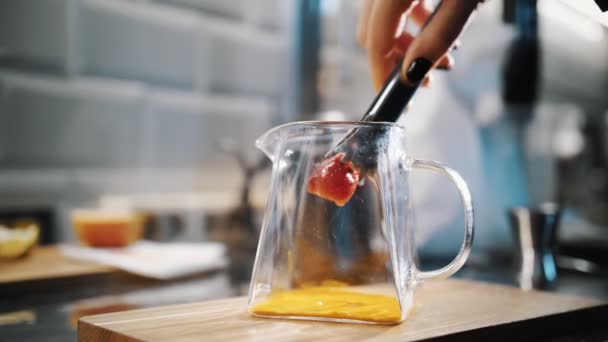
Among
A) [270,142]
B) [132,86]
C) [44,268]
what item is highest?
[132,86]

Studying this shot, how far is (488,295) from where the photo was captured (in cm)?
51

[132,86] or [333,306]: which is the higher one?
[132,86]

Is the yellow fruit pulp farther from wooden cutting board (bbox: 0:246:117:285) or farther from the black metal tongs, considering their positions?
the black metal tongs

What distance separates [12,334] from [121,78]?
76 centimetres

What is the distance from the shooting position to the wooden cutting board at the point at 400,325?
362 millimetres

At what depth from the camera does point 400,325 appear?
0.39 metres

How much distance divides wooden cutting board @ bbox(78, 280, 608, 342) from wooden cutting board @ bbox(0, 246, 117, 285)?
0.29 meters

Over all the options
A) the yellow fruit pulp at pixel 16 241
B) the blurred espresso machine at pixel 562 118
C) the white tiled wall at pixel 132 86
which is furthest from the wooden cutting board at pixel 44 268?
the blurred espresso machine at pixel 562 118

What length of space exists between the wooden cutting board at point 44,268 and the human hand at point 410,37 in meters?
0.39

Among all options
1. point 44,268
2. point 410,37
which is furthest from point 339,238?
point 44,268

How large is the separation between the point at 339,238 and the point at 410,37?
0.23 metres

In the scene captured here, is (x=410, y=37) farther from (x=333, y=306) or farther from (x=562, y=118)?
(x=562, y=118)

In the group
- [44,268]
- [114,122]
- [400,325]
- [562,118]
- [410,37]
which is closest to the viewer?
[400,325]

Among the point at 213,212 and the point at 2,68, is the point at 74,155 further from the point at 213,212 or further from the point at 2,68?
the point at 213,212
